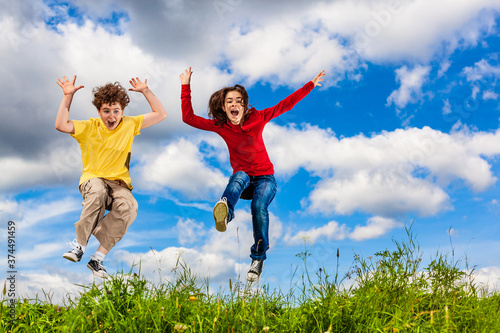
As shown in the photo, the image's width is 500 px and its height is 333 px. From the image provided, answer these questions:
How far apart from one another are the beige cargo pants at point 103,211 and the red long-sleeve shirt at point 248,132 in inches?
61.0

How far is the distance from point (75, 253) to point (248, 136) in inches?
123

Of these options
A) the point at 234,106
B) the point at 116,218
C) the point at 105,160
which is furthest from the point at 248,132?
the point at 116,218

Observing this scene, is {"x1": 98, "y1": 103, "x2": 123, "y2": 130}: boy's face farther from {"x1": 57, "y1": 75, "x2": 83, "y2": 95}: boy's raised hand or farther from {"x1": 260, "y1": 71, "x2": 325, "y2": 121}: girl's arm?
{"x1": 260, "y1": 71, "x2": 325, "y2": 121}: girl's arm

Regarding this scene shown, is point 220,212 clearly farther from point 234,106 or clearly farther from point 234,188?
point 234,106

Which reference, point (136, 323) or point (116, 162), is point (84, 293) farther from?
point (116, 162)

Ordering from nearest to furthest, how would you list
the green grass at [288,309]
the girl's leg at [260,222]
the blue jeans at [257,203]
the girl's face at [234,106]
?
the green grass at [288,309] < the blue jeans at [257,203] < the girl's leg at [260,222] < the girl's face at [234,106]

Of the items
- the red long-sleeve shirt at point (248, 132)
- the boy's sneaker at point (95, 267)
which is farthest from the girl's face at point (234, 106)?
the boy's sneaker at point (95, 267)

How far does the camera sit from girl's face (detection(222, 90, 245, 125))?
683cm

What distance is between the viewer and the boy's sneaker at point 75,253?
5.69m

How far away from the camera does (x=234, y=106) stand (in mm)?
6887

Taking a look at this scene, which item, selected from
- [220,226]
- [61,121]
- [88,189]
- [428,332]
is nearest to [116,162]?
[88,189]

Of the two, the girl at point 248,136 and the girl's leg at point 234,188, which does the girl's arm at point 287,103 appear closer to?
the girl at point 248,136

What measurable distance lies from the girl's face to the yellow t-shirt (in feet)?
5.48

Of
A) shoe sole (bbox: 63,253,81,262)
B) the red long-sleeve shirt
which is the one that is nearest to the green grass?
shoe sole (bbox: 63,253,81,262)
